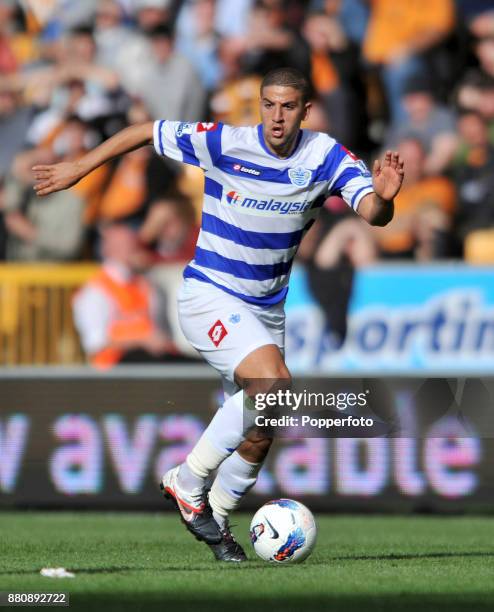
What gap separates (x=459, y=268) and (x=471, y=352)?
2.31ft

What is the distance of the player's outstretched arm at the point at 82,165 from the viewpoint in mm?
6789

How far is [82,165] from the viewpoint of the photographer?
22.4 ft

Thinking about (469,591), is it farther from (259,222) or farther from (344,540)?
(344,540)

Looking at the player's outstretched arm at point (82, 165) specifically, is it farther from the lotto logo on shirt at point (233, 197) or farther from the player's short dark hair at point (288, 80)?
the player's short dark hair at point (288, 80)

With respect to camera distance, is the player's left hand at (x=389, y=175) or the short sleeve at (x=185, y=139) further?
the short sleeve at (x=185, y=139)

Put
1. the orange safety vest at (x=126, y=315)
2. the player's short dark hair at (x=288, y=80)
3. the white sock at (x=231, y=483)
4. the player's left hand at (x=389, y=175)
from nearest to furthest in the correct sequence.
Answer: the player's left hand at (x=389, y=175) → the player's short dark hair at (x=288, y=80) → the white sock at (x=231, y=483) → the orange safety vest at (x=126, y=315)

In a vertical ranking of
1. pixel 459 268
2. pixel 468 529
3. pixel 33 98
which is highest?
pixel 33 98

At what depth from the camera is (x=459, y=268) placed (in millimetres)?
11438

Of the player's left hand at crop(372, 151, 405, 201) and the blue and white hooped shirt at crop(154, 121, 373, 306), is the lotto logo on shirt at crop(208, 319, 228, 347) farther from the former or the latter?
the player's left hand at crop(372, 151, 405, 201)

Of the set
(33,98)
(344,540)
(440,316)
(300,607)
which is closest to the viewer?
(300,607)

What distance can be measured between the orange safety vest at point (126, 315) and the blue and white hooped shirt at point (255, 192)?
14.5ft

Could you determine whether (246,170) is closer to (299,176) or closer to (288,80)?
(299,176)

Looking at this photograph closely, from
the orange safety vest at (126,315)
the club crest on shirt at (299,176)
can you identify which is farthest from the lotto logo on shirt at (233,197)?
the orange safety vest at (126,315)

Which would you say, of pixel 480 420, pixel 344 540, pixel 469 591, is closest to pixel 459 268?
pixel 480 420
